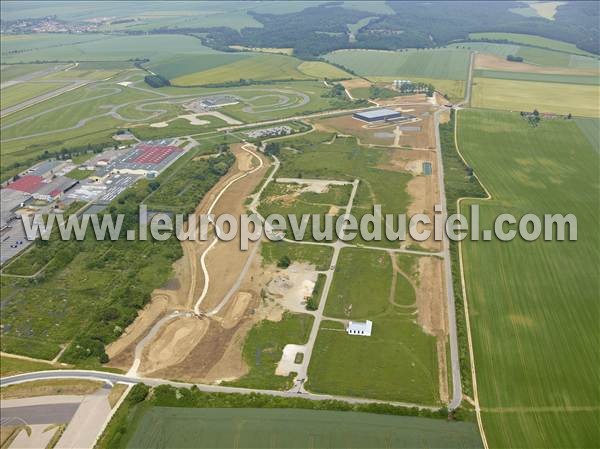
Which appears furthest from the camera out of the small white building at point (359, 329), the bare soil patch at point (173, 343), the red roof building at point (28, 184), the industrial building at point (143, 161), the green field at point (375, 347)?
the industrial building at point (143, 161)

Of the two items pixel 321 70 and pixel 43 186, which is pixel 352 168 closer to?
pixel 43 186

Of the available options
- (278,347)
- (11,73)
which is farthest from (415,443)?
(11,73)

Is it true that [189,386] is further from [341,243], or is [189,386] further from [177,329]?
[341,243]

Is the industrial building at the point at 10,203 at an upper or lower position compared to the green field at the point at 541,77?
lower

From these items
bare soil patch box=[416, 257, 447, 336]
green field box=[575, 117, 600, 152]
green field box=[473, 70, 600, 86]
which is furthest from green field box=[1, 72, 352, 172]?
bare soil patch box=[416, 257, 447, 336]

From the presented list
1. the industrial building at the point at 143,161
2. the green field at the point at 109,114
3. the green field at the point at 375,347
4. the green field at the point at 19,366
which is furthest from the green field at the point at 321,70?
the green field at the point at 19,366

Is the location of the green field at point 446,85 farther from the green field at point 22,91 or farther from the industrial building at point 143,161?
the green field at point 22,91

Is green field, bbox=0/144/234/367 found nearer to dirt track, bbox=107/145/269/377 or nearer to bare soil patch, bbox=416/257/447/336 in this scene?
dirt track, bbox=107/145/269/377
